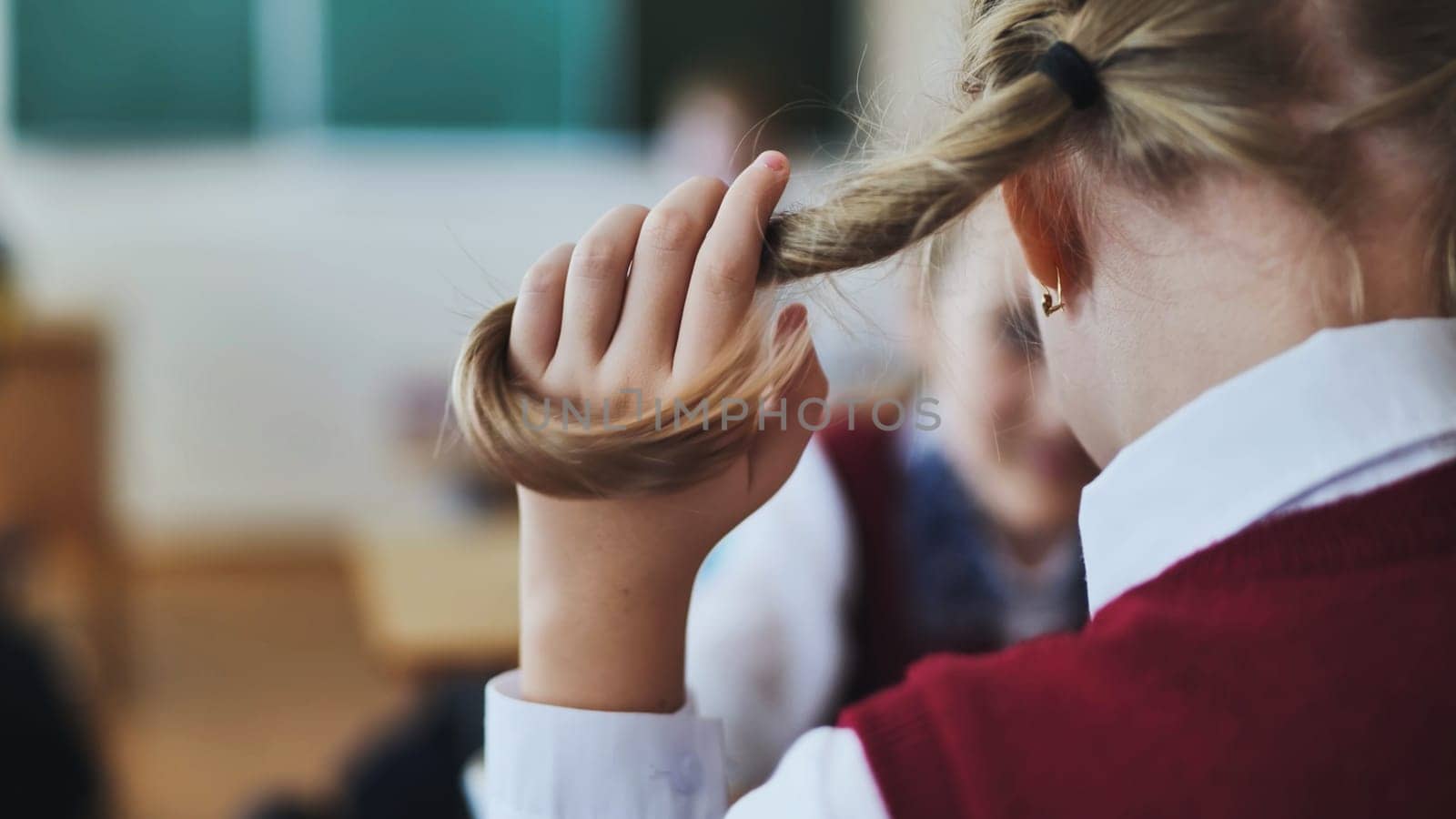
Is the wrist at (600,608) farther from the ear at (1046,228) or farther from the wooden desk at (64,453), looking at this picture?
the wooden desk at (64,453)

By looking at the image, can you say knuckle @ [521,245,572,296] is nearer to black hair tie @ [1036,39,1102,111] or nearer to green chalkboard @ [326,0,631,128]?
black hair tie @ [1036,39,1102,111]

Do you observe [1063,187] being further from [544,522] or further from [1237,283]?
[544,522]

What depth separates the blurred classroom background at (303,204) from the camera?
3.46m

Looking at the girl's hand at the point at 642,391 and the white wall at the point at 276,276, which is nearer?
the girl's hand at the point at 642,391

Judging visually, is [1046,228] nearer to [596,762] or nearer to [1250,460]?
[1250,460]

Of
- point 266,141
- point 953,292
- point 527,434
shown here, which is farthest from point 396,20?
point 527,434

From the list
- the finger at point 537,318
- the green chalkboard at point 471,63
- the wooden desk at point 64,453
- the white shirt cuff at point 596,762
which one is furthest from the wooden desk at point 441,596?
the green chalkboard at point 471,63

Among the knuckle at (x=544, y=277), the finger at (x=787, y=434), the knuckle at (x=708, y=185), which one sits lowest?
the finger at (x=787, y=434)

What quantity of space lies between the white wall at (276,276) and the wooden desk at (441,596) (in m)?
1.66

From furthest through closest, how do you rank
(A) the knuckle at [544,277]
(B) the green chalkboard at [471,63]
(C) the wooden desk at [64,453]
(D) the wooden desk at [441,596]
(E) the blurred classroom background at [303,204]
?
1. (B) the green chalkboard at [471,63]
2. (E) the blurred classroom background at [303,204]
3. (C) the wooden desk at [64,453]
4. (D) the wooden desk at [441,596]
5. (A) the knuckle at [544,277]

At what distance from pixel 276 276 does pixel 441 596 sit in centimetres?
226

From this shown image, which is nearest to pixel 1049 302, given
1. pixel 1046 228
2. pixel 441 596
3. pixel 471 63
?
pixel 1046 228

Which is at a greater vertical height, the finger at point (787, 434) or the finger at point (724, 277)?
the finger at point (724, 277)

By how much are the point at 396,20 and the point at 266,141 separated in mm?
468
